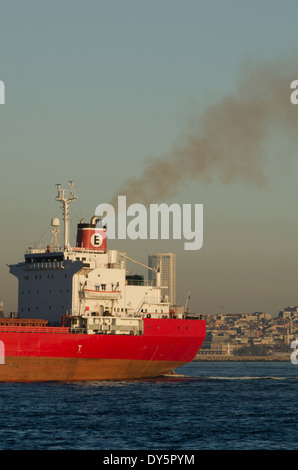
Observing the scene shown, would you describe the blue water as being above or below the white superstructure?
below

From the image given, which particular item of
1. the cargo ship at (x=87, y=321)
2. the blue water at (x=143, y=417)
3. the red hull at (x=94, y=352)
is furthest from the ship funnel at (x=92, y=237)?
the blue water at (x=143, y=417)

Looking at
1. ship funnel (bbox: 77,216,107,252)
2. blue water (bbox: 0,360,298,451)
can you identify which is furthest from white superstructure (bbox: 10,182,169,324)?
blue water (bbox: 0,360,298,451)

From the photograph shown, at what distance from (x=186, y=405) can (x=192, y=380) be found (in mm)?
20537

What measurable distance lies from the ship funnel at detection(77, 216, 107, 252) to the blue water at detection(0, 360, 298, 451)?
35.1 ft

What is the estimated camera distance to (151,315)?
203 feet

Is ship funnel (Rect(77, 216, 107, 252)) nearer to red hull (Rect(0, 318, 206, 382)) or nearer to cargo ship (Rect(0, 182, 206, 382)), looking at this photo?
cargo ship (Rect(0, 182, 206, 382))

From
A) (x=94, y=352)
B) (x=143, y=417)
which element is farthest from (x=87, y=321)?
(x=143, y=417)

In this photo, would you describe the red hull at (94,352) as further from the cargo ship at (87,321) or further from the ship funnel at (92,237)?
the ship funnel at (92,237)

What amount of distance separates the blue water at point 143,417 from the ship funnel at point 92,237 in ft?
35.1

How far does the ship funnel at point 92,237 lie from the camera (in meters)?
61.7

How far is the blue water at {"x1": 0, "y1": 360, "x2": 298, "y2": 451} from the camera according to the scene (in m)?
31.8

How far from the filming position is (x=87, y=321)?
57.6 meters

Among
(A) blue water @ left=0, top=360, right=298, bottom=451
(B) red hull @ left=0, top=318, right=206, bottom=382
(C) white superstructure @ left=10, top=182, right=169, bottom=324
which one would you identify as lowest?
(A) blue water @ left=0, top=360, right=298, bottom=451
